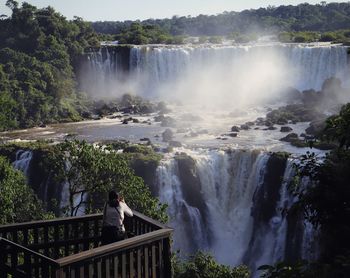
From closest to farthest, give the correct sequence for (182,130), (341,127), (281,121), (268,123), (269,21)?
(341,127) → (182,130) → (268,123) → (281,121) → (269,21)

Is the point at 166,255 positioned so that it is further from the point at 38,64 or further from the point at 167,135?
the point at 38,64

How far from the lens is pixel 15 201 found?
19.1 metres

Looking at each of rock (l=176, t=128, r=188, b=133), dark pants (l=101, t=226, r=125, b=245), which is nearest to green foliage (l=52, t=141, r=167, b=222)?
dark pants (l=101, t=226, r=125, b=245)

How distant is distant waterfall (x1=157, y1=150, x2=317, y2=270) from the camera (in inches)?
989

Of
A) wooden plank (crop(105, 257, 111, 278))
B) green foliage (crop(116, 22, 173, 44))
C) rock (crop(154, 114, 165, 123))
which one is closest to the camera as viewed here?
wooden plank (crop(105, 257, 111, 278))

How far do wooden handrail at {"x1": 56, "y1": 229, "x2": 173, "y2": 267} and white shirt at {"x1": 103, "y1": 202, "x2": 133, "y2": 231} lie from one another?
0.71m

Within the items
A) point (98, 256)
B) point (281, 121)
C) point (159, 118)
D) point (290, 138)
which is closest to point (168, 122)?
point (159, 118)

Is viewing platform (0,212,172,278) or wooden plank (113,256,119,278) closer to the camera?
viewing platform (0,212,172,278)

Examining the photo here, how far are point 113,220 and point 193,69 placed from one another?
148 ft

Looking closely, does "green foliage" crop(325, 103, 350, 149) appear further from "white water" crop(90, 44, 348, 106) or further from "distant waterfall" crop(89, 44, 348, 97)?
"distant waterfall" crop(89, 44, 348, 97)

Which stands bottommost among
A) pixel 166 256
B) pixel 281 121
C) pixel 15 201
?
pixel 281 121

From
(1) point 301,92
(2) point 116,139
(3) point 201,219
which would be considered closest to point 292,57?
(1) point 301,92

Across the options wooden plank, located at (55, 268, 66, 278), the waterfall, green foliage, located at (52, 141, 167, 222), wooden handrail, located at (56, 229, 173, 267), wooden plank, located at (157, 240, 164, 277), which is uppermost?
wooden handrail, located at (56, 229, 173, 267)

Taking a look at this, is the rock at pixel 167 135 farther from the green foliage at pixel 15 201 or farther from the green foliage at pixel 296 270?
the green foliage at pixel 296 270
